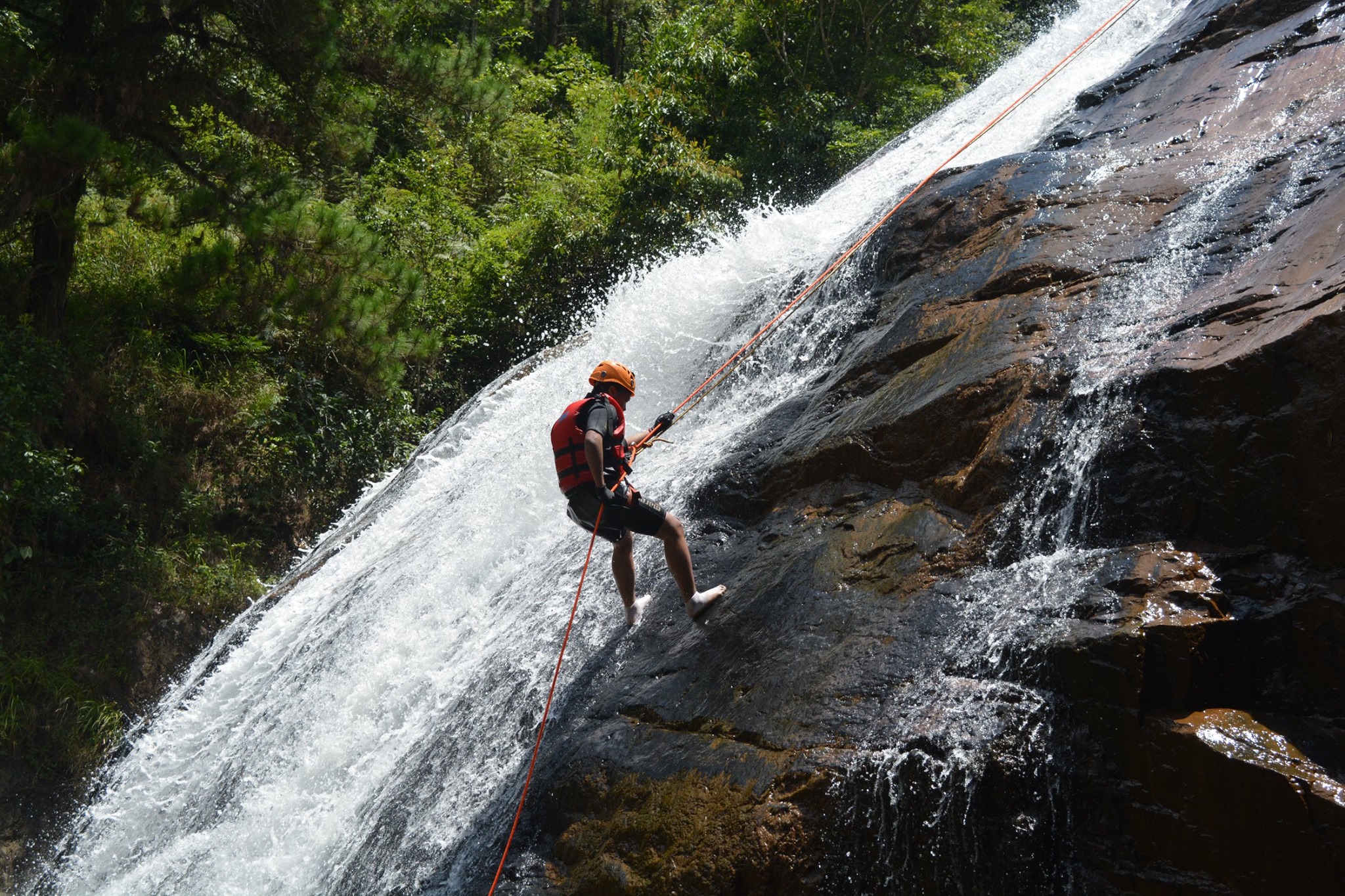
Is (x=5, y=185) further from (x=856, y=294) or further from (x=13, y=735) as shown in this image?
(x=856, y=294)

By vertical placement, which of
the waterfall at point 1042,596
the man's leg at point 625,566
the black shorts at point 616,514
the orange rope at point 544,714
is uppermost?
the black shorts at point 616,514

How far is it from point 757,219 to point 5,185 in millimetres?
7279

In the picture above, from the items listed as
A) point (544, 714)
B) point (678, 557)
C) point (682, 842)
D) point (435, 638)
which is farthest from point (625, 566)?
point (435, 638)

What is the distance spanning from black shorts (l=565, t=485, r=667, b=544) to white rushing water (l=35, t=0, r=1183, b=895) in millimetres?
590

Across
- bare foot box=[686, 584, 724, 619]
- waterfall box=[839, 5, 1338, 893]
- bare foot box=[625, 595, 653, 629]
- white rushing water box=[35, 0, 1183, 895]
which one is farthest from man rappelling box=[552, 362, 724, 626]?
waterfall box=[839, 5, 1338, 893]

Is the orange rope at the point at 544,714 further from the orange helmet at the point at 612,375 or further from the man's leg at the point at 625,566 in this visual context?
the orange helmet at the point at 612,375

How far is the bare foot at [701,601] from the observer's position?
15.9 ft

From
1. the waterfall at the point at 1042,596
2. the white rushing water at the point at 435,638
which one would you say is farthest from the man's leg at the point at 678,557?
the waterfall at the point at 1042,596

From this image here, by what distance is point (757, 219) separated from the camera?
10852 mm

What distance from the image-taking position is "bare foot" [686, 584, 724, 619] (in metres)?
4.84

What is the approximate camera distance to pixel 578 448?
16.4 ft

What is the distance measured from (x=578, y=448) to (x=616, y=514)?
0.41 metres

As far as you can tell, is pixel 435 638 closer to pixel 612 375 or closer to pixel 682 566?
pixel 682 566

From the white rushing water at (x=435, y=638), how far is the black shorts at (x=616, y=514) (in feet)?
1.93
